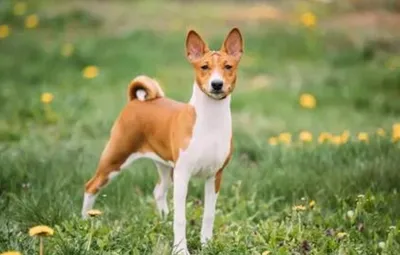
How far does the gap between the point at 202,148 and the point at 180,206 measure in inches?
14.8

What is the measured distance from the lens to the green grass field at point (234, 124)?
4805 mm

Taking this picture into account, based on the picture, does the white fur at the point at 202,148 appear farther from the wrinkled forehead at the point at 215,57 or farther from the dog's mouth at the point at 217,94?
the wrinkled forehead at the point at 215,57

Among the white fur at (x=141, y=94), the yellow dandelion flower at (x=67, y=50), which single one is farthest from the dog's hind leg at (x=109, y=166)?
the yellow dandelion flower at (x=67, y=50)

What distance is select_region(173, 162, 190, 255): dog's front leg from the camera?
4.51m

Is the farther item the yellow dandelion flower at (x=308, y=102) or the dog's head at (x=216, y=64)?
the yellow dandelion flower at (x=308, y=102)

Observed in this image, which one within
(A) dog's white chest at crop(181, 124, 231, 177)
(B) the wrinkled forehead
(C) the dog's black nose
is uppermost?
(B) the wrinkled forehead

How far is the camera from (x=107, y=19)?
13383 millimetres

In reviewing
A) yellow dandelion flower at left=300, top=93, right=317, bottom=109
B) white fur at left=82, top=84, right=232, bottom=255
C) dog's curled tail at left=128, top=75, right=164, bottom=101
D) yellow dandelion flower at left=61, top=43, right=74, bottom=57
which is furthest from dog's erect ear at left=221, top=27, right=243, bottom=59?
yellow dandelion flower at left=61, top=43, right=74, bottom=57

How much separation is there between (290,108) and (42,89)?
2.78 meters

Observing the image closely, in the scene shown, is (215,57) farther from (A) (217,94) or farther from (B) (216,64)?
(A) (217,94)

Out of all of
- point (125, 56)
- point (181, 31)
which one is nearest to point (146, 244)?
point (125, 56)

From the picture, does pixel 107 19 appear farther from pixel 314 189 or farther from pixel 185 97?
pixel 314 189

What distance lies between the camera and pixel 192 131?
4453 mm

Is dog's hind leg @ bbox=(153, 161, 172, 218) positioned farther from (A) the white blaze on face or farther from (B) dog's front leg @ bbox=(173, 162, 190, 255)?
(A) the white blaze on face
